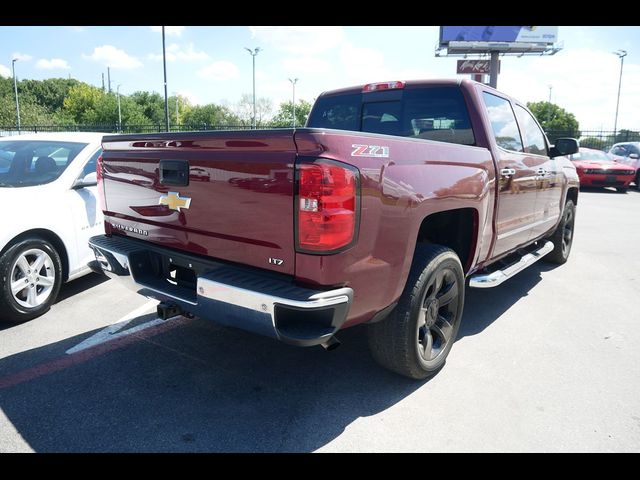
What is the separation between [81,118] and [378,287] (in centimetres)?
7992

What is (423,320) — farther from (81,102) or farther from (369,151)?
(81,102)

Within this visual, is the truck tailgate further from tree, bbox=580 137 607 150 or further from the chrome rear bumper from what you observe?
tree, bbox=580 137 607 150

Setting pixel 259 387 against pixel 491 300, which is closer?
pixel 259 387

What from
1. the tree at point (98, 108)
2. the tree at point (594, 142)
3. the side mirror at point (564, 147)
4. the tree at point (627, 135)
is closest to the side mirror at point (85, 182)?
the side mirror at point (564, 147)

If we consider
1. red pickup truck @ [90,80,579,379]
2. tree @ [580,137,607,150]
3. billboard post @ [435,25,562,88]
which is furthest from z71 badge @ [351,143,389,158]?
billboard post @ [435,25,562,88]

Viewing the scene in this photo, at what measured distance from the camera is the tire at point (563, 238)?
6098 mm

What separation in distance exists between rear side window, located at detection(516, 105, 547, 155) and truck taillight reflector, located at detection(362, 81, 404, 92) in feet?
4.41

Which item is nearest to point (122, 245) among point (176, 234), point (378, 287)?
point (176, 234)

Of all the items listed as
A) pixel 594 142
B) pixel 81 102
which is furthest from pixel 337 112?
pixel 81 102

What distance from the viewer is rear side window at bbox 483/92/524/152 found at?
12.8ft
